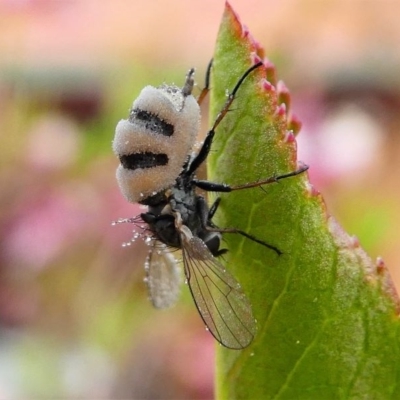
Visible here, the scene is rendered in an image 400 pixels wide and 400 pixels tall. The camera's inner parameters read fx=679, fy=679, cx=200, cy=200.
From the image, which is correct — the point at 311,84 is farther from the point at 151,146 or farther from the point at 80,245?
the point at 151,146

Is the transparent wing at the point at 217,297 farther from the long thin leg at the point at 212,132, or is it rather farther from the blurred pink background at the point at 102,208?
the blurred pink background at the point at 102,208

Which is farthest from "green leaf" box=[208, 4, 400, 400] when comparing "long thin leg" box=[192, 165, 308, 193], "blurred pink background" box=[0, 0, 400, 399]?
"blurred pink background" box=[0, 0, 400, 399]

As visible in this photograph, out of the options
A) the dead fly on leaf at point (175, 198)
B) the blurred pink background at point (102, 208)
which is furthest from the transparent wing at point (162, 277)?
the blurred pink background at point (102, 208)

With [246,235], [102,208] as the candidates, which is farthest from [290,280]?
[102,208]

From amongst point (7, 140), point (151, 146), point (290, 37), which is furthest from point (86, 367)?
point (290, 37)

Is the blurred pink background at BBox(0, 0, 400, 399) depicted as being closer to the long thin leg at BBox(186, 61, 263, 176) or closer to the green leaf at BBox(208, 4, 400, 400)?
the long thin leg at BBox(186, 61, 263, 176)
